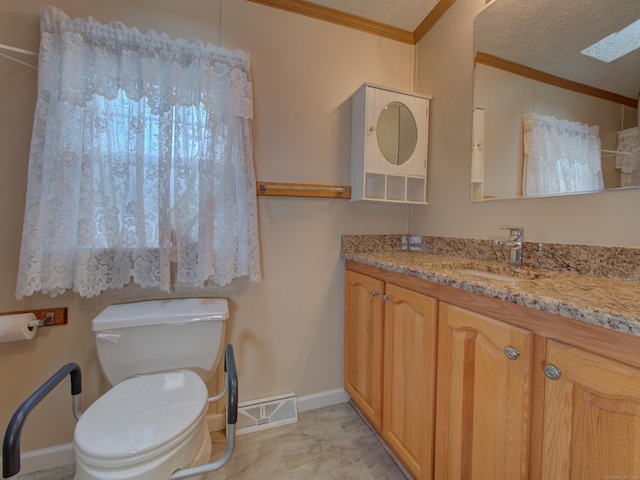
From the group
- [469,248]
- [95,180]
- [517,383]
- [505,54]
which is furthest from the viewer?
[469,248]

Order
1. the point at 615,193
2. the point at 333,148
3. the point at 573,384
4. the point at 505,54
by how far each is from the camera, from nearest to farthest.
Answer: the point at 573,384 < the point at 615,193 < the point at 505,54 < the point at 333,148

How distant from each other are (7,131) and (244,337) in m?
1.38

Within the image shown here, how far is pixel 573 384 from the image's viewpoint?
586 mm

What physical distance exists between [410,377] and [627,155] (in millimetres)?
1066

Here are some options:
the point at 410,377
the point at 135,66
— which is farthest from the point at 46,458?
the point at 135,66

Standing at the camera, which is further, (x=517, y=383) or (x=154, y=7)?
(x=154, y=7)

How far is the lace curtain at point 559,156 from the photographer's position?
0.97m

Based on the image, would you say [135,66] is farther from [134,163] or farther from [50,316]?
[50,316]

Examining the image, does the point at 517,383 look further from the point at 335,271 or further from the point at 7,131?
the point at 7,131

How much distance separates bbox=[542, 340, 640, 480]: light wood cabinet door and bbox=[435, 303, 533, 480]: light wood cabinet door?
5 centimetres

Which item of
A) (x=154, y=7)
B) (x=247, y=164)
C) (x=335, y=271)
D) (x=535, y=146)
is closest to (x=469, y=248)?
(x=535, y=146)

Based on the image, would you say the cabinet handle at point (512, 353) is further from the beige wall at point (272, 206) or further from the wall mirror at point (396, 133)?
the wall mirror at point (396, 133)

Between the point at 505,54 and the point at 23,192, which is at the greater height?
the point at 505,54

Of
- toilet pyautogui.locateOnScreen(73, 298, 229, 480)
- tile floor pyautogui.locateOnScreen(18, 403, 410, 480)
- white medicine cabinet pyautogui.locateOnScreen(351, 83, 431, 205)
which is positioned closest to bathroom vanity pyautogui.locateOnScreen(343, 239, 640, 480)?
tile floor pyautogui.locateOnScreen(18, 403, 410, 480)
